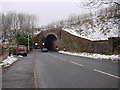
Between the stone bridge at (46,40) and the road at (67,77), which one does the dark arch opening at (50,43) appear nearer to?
the stone bridge at (46,40)

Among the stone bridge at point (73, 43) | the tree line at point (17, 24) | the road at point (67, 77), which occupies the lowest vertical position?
the road at point (67, 77)

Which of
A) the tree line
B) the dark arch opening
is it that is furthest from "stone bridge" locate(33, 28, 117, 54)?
the tree line

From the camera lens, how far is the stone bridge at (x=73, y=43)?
27.7m

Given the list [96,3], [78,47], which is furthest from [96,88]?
[78,47]

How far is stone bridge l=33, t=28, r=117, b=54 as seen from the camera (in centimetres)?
2774

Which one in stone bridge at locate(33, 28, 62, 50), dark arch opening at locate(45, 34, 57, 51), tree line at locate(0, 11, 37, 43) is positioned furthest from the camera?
tree line at locate(0, 11, 37, 43)

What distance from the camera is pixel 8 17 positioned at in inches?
3329

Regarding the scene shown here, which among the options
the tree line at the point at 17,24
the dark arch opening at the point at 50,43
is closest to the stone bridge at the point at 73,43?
the dark arch opening at the point at 50,43

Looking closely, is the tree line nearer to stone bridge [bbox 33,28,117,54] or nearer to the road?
stone bridge [bbox 33,28,117,54]

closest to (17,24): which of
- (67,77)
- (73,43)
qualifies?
(73,43)

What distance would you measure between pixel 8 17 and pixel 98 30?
168ft

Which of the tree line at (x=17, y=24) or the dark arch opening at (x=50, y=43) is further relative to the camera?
the tree line at (x=17, y=24)

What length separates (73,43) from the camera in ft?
142

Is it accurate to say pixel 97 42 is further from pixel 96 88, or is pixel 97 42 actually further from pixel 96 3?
pixel 96 88
